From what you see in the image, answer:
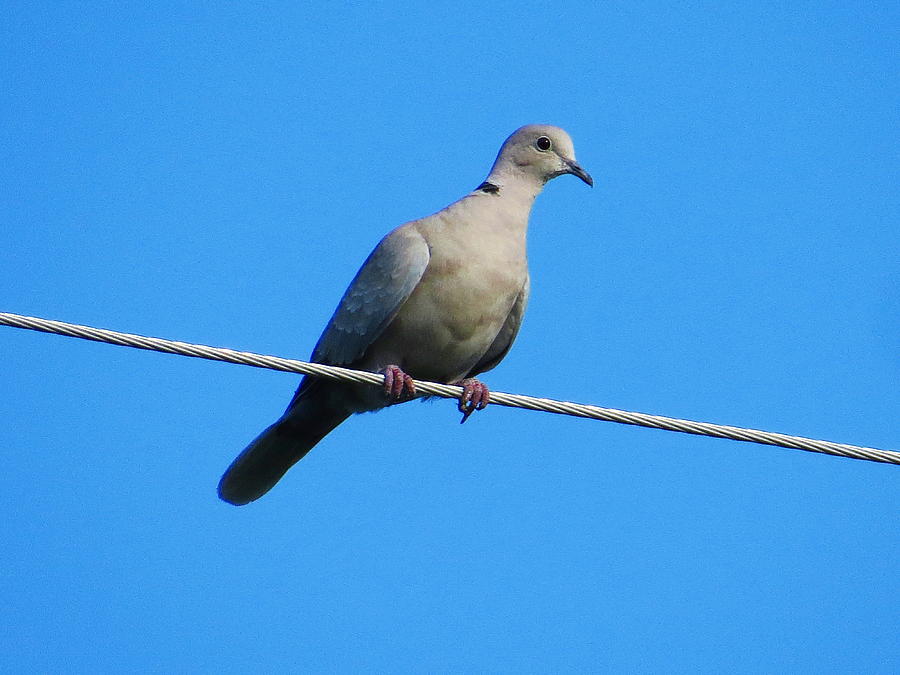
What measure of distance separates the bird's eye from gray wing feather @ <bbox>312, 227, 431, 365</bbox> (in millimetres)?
1009

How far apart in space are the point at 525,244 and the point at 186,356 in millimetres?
2648

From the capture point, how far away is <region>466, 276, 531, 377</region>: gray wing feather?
21.9ft

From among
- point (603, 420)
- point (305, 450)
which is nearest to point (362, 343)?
point (305, 450)

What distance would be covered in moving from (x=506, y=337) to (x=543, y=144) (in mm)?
1090

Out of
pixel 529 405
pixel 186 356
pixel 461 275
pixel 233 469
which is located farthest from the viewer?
pixel 233 469

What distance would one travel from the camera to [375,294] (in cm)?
631

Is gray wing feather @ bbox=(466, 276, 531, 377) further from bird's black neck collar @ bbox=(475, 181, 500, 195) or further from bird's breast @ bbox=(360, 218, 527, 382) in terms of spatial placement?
bird's black neck collar @ bbox=(475, 181, 500, 195)

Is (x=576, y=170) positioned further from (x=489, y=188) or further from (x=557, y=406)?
(x=557, y=406)

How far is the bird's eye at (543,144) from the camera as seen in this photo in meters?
7.02

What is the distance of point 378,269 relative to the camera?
6.37 m

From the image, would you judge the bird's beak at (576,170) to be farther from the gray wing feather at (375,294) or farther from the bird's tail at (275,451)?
the bird's tail at (275,451)

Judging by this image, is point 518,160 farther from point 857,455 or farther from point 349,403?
point 857,455

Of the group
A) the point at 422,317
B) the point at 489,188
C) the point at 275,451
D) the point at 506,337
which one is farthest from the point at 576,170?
the point at 275,451

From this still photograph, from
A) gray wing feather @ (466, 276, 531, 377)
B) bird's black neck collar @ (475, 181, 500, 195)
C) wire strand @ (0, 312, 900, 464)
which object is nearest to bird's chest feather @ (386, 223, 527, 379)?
gray wing feather @ (466, 276, 531, 377)
